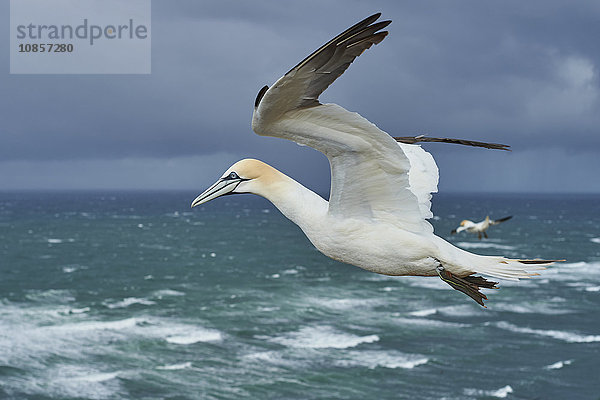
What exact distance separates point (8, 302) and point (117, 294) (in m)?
16.6

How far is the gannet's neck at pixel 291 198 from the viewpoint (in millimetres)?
5180

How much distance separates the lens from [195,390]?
68750 millimetres

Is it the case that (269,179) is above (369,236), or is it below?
above

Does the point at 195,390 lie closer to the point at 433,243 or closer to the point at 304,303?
the point at 304,303

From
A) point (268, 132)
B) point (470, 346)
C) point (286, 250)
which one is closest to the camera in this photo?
point (268, 132)

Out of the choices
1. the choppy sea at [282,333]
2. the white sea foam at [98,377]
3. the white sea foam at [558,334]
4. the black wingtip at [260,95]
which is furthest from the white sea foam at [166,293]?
the black wingtip at [260,95]

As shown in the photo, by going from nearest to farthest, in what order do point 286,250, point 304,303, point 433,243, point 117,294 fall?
point 433,243, point 304,303, point 117,294, point 286,250

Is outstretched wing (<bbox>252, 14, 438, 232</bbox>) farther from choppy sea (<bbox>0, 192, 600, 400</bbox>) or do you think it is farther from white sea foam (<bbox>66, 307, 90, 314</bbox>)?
white sea foam (<bbox>66, 307, 90, 314</bbox>)

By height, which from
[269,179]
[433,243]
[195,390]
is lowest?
[195,390]

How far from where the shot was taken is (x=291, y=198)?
5242 mm

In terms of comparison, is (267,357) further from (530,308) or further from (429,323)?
(530,308)

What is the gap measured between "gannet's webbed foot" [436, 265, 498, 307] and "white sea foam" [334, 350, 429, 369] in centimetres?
7187

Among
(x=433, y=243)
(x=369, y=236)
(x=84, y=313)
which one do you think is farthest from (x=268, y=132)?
(x=84, y=313)

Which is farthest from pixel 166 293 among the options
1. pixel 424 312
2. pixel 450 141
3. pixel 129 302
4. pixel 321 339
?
pixel 450 141
